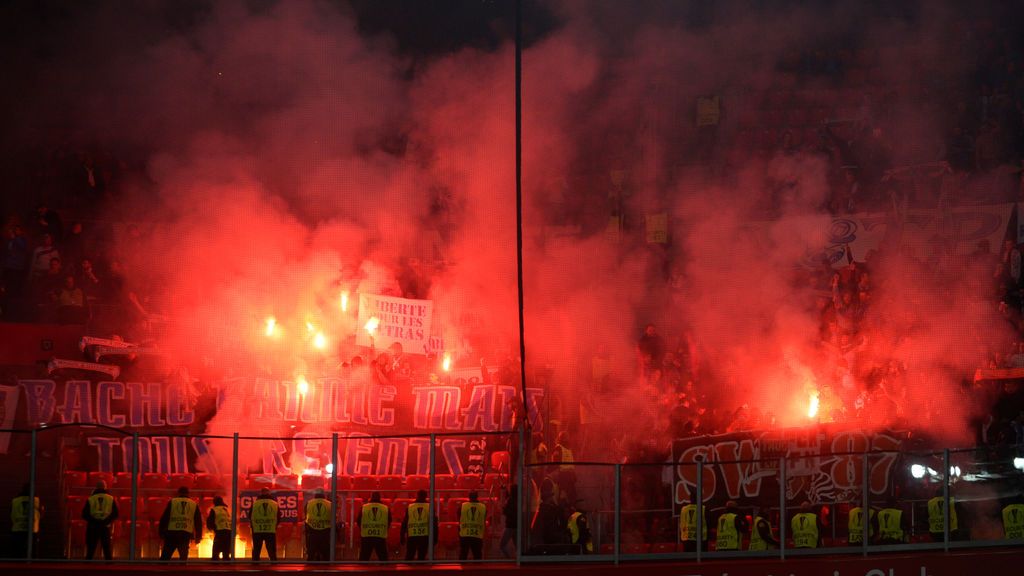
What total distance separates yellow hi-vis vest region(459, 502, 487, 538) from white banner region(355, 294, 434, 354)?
5632 mm

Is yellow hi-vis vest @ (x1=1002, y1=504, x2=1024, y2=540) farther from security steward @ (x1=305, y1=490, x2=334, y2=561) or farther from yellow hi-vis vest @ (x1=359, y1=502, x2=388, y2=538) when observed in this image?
security steward @ (x1=305, y1=490, x2=334, y2=561)

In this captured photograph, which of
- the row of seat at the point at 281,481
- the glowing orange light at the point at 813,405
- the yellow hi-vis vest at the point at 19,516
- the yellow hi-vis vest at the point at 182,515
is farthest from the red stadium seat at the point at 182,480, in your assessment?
the glowing orange light at the point at 813,405

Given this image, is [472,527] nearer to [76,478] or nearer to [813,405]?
[76,478]

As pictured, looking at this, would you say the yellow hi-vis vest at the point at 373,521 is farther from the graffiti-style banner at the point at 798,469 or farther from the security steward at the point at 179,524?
the graffiti-style banner at the point at 798,469

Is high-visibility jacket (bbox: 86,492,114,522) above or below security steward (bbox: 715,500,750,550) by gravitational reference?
above

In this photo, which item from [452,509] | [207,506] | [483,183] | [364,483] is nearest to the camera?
[207,506]

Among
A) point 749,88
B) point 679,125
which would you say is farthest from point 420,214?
point 749,88

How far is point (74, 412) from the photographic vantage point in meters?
14.3

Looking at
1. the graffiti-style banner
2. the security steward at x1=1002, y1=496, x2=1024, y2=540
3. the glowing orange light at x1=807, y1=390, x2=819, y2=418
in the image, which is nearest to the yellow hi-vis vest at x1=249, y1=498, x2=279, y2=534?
the graffiti-style banner

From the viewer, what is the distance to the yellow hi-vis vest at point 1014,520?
34.2 feet

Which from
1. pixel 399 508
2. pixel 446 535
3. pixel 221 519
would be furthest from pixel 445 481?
pixel 221 519

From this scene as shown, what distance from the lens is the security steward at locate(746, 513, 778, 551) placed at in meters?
10.4

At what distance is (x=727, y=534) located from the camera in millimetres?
10375

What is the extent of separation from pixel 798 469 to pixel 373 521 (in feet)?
12.9
